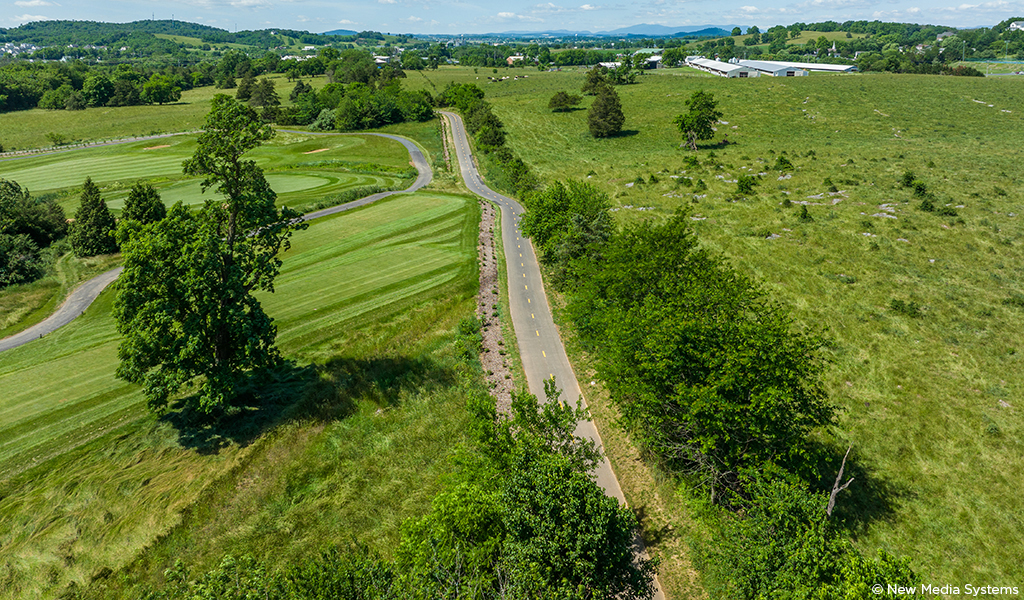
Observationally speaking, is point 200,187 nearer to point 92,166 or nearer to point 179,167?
point 179,167

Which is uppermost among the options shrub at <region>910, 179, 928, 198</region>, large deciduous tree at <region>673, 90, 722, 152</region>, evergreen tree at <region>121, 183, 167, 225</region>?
large deciduous tree at <region>673, 90, 722, 152</region>

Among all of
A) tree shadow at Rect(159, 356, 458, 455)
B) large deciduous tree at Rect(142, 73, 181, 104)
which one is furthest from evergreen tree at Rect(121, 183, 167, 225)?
large deciduous tree at Rect(142, 73, 181, 104)

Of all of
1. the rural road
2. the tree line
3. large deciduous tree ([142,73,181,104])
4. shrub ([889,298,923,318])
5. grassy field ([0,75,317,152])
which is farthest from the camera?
large deciduous tree ([142,73,181,104])

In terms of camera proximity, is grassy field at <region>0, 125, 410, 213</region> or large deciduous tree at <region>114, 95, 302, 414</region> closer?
large deciduous tree at <region>114, 95, 302, 414</region>

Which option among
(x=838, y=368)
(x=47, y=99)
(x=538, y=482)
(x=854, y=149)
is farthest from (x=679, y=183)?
(x=47, y=99)

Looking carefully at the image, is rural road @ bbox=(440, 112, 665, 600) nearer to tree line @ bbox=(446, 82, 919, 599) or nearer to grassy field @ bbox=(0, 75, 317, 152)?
tree line @ bbox=(446, 82, 919, 599)

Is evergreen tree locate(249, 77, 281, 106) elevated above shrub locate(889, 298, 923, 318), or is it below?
above
